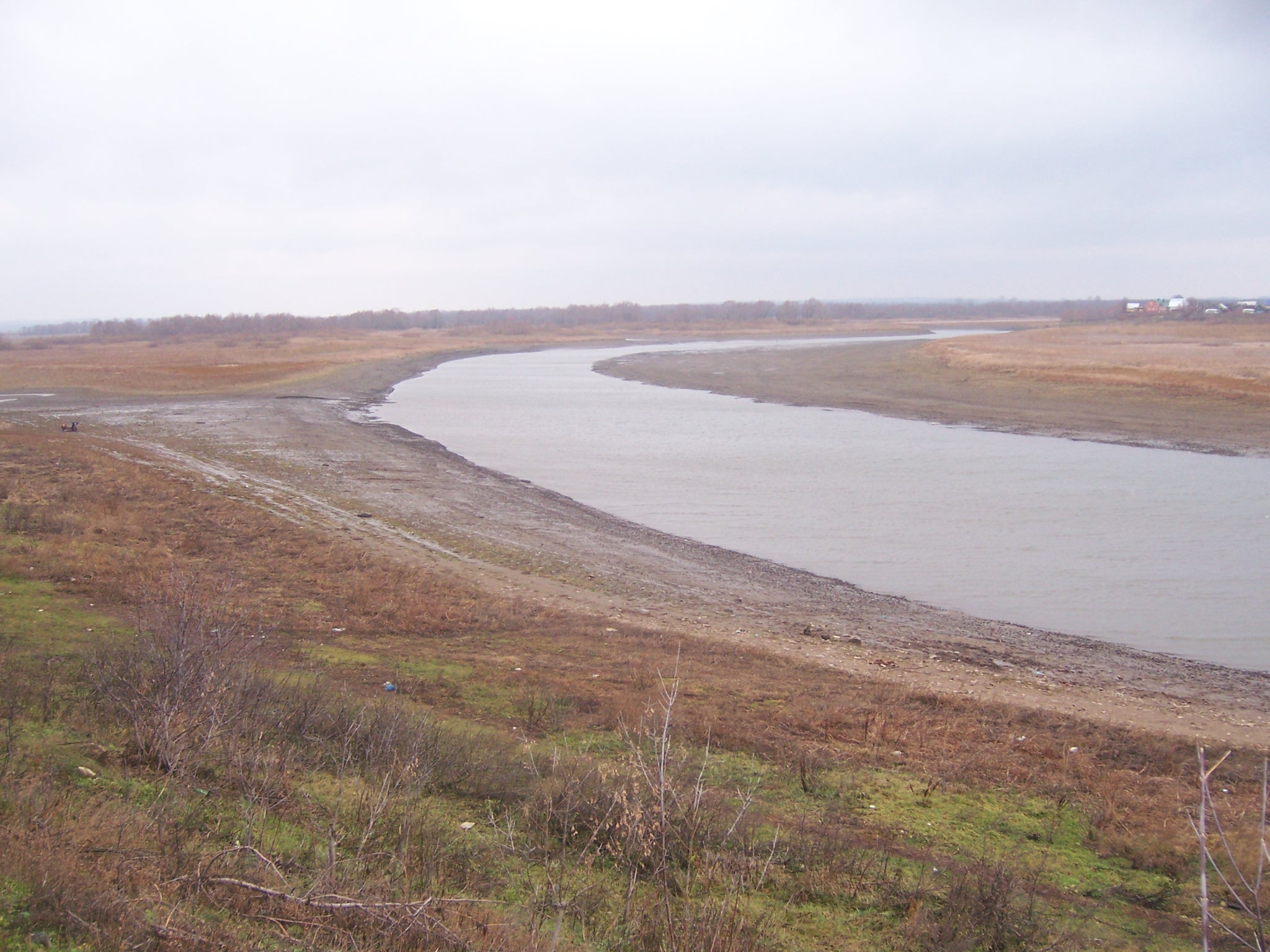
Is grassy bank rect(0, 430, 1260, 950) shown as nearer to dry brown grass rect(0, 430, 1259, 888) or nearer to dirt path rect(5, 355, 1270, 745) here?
dry brown grass rect(0, 430, 1259, 888)

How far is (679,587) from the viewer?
12.4 metres

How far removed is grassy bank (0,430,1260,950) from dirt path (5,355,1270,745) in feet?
3.35

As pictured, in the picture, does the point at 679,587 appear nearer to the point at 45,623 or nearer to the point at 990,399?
the point at 45,623

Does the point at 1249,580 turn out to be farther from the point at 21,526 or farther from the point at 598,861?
the point at 21,526

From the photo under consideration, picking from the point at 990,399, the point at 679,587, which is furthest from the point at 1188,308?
the point at 679,587

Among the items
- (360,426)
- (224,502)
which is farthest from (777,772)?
(360,426)

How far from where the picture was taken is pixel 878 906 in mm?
4312

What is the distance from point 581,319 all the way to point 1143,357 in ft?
404

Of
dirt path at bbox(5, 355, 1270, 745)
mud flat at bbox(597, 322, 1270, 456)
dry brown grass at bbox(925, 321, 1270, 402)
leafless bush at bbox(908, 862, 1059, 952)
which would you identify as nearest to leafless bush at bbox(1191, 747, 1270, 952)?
leafless bush at bbox(908, 862, 1059, 952)

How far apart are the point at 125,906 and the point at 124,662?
2939 mm

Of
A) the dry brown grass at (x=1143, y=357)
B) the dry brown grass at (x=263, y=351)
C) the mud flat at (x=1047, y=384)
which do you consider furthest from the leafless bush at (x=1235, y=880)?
the dry brown grass at (x=263, y=351)

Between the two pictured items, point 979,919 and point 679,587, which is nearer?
point 979,919

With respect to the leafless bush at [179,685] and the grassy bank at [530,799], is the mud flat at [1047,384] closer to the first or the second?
the grassy bank at [530,799]

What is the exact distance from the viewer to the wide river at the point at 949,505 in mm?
12320
